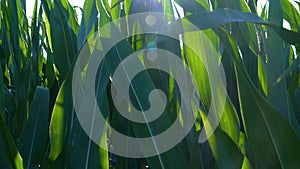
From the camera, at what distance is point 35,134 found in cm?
62

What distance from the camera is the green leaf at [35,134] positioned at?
0.62 m

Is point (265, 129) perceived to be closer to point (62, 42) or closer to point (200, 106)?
point (200, 106)

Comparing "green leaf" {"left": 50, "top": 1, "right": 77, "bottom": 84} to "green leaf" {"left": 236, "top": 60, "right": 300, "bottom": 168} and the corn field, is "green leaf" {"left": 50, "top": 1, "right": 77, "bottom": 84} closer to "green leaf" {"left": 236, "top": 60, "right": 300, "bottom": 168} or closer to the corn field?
the corn field

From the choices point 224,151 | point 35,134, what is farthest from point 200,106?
point 35,134

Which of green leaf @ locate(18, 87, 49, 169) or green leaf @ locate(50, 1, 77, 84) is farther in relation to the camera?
green leaf @ locate(50, 1, 77, 84)

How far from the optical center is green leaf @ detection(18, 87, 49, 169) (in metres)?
0.62

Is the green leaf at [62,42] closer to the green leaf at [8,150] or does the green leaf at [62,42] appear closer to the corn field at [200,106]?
the corn field at [200,106]

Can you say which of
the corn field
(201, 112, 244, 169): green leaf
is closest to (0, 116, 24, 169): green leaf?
the corn field

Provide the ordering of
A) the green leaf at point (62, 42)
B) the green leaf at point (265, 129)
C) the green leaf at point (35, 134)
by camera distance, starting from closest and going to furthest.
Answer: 1. the green leaf at point (265, 129)
2. the green leaf at point (35, 134)
3. the green leaf at point (62, 42)

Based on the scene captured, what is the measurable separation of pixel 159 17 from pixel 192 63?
0.52 ft

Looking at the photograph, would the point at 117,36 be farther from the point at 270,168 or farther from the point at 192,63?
the point at 270,168

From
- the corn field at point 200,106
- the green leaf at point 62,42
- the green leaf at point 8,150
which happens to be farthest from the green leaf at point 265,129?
the green leaf at point 62,42

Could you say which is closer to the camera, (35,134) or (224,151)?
(224,151)

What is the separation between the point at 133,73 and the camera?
0.53 m
